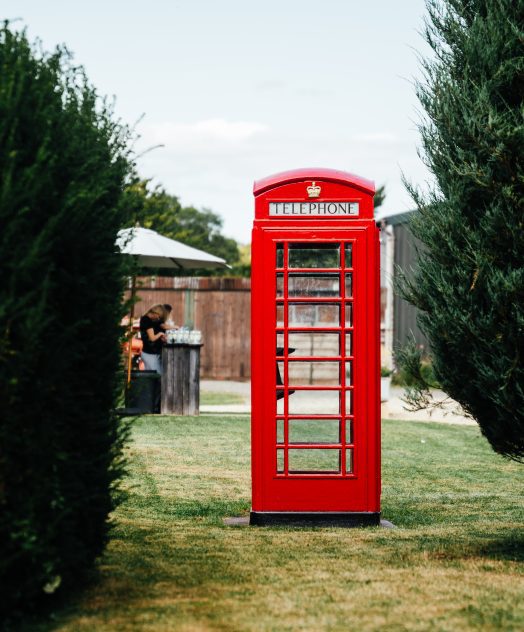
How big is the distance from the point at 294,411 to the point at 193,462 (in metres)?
3.68

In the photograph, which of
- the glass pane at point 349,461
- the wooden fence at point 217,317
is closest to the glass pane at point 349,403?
the glass pane at point 349,461

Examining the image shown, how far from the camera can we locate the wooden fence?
2438 centimetres

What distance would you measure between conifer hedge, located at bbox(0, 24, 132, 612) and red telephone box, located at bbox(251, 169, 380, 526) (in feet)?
7.21

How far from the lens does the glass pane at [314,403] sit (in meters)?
7.40

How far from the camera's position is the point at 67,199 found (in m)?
4.59

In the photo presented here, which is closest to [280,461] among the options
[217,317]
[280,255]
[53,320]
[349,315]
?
[349,315]

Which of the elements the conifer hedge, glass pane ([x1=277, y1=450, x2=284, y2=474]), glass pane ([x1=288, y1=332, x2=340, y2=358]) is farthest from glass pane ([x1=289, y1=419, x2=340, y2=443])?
the conifer hedge

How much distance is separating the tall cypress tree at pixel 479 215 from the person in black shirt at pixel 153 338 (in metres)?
9.78

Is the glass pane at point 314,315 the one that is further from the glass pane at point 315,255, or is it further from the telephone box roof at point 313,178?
the telephone box roof at point 313,178

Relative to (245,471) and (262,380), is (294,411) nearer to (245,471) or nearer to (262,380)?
(262,380)

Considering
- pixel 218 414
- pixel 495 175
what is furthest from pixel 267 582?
pixel 218 414

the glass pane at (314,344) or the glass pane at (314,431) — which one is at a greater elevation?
the glass pane at (314,344)

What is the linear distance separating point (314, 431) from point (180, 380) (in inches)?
337

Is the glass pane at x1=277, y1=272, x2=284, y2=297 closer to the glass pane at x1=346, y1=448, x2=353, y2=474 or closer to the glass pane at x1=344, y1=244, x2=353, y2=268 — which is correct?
the glass pane at x1=344, y1=244, x2=353, y2=268
